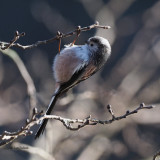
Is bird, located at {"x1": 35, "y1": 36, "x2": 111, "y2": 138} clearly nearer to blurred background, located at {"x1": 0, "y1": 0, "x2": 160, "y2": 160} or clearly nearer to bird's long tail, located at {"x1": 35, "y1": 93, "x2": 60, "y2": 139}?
bird's long tail, located at {"x1": 35, "y1": 93, "x2": 60, "y2": 139}

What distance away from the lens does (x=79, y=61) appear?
10.5ft

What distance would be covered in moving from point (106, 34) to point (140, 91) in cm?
92

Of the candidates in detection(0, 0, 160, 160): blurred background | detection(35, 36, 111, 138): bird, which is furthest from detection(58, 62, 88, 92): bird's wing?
detection(0, 0, 160, 160): blurred background

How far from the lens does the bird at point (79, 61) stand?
3172 millimetres

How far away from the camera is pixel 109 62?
6.18m

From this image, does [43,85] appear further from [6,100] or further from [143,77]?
[143,77]

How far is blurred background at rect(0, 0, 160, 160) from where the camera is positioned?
4.68 m

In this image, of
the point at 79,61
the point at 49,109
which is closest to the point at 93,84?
the point at 79,61

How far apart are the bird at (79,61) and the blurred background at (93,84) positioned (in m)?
0.88

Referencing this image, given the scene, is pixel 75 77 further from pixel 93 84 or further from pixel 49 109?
pixel 93 84

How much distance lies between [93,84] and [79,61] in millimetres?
2185

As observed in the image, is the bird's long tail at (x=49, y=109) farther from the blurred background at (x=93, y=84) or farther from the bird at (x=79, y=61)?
the blurred background at (x=93, y=84)

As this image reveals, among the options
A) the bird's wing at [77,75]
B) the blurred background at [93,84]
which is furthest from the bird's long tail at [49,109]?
the blurred background at [93,84]

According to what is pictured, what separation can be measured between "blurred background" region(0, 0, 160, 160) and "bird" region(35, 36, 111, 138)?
88 centimetres
